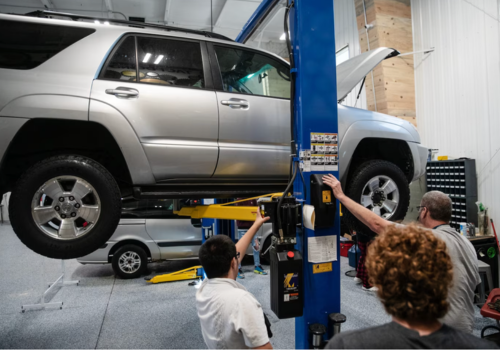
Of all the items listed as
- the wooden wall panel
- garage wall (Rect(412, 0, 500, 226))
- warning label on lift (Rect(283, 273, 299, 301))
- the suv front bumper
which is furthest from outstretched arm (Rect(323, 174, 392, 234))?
garage wall (Rect(412, 0, 500, 226))

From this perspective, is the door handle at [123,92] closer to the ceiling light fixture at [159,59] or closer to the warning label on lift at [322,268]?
the ceiling light fixture at [159,59]

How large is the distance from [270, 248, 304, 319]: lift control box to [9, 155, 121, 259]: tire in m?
1.05

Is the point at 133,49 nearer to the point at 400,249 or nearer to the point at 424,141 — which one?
the point at 400,249

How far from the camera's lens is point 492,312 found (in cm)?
318

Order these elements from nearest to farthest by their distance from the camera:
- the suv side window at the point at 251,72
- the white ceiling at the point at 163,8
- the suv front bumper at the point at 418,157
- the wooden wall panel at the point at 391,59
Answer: the suv side window at the point at 251,72 < the suv front bumper at the point at 418,157 < the wooden wall panel at the point at 391,59 < the white ceiling at the point at 163,8

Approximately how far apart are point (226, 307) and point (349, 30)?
693 centimetres

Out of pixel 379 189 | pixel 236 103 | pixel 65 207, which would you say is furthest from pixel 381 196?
pixel 65 207

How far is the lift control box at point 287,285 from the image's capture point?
195 centimetres

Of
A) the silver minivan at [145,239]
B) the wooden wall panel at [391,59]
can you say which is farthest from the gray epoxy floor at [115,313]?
the wooden wall panel at [391,59]

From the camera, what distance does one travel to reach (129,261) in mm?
5039

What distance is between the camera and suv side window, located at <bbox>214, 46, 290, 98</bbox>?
232 cm

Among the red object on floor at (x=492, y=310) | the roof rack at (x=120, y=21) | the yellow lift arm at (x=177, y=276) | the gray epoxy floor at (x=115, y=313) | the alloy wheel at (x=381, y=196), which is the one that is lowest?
the gray epoxy floor at (x=115, y=313)

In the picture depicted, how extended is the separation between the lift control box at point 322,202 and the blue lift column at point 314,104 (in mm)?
51

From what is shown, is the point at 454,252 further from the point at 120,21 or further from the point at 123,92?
the point at 120,21
